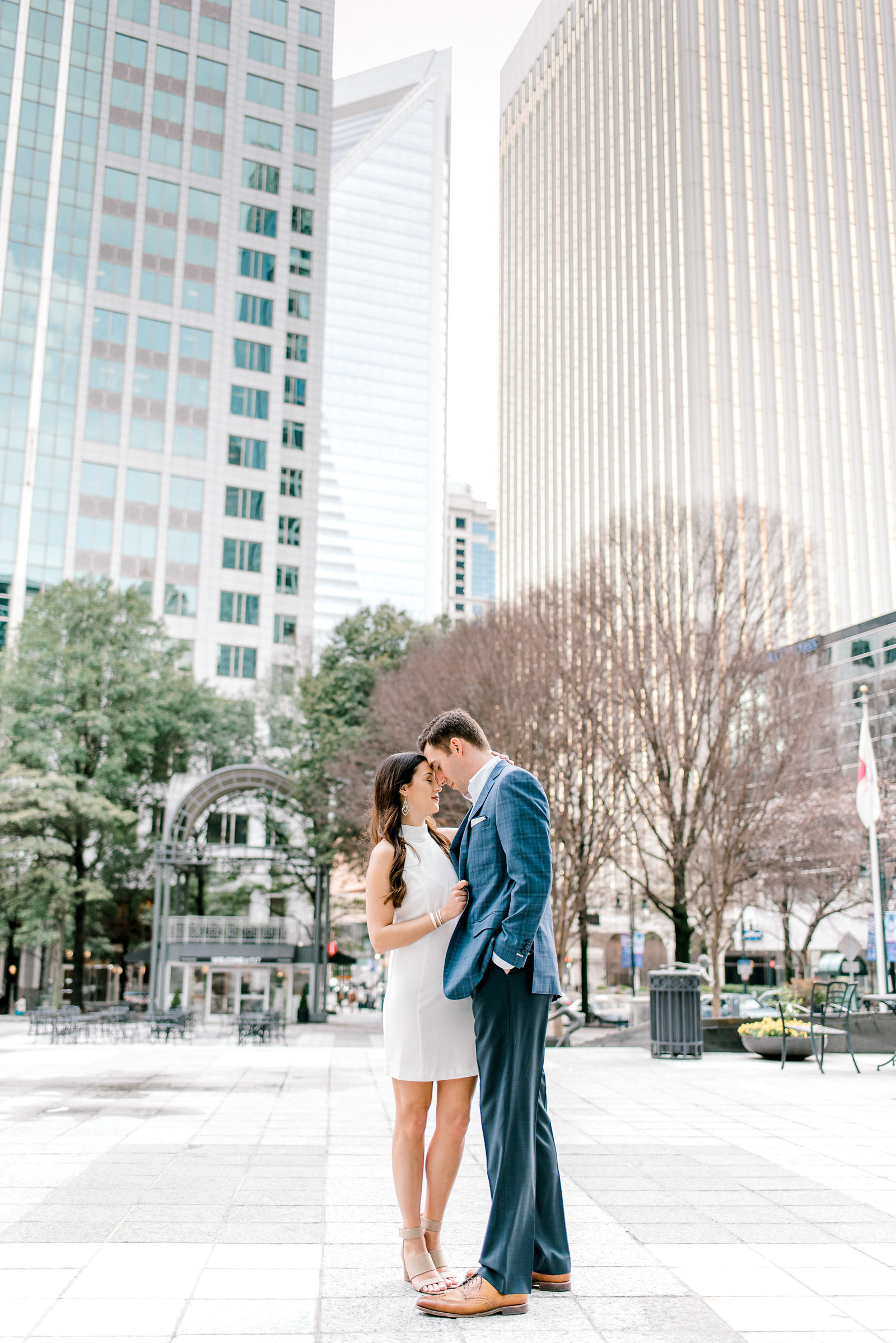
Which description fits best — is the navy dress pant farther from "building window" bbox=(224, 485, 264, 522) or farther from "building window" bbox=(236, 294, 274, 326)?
"building window" bbox=(236, 294, 274, 326)

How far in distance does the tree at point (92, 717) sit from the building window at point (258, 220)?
122ft

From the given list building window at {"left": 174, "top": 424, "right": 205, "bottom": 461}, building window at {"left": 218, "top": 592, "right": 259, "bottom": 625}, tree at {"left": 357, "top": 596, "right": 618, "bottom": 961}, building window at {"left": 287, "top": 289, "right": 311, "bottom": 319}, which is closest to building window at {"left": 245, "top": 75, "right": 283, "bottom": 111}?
building window at {"left": 287, "top": 289, "right": 311, "bottom": 319}

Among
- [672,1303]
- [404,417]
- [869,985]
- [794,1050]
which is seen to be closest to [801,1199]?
[672,1303]

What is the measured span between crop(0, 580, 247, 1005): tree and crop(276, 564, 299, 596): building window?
24.0 m

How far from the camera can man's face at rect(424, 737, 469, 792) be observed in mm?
4367

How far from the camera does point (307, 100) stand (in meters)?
73.6

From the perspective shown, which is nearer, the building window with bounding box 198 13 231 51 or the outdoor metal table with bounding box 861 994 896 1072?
the outdoor metal table with bounding box 861 994 896 1072

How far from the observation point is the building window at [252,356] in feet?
223

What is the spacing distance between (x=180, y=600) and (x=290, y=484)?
10.7 m

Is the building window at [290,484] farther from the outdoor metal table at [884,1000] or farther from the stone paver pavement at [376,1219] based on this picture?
the stone paver pavement at [376,1219]

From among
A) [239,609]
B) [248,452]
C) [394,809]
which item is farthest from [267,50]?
[394,809]

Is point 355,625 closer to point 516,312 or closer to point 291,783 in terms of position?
point 291,783

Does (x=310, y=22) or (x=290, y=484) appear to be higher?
(x=310, y=22)

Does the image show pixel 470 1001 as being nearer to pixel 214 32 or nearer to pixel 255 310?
pixel 255 310
